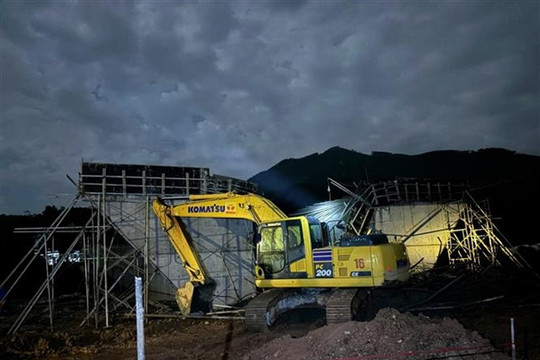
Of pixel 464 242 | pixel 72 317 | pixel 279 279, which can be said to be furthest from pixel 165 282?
pixel 464 242

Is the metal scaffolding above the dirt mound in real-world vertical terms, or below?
above

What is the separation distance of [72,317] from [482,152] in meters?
49.8

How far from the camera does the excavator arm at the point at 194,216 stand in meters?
13.3

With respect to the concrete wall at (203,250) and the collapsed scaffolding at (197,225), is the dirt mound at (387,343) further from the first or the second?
the concrete wall at (203,250)

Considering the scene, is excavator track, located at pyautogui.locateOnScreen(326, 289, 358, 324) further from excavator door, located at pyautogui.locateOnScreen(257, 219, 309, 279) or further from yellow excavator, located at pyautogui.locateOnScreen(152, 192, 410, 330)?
excavator door, located at pyautogui.locateOnScreen(257, 219, 309, 279)

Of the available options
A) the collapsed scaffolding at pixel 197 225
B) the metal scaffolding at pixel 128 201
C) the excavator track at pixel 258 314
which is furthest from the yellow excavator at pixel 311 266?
the metal scaffolding at pixel 128 201

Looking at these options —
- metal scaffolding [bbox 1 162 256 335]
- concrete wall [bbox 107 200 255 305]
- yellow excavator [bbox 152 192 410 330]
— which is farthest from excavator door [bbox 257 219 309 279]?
metal scaffolding [bbox 1 162 256 335]

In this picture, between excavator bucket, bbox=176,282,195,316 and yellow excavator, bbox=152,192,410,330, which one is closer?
yellow excavator, bbox=152,192,410,330

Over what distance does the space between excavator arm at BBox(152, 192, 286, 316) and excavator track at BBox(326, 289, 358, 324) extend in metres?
3.65

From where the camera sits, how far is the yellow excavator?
36.5 feet

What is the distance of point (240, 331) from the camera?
12.4 metres

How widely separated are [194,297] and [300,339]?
7.31 meters

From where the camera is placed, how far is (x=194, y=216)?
14500 mm

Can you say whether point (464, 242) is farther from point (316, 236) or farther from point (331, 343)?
point (331, 343)
